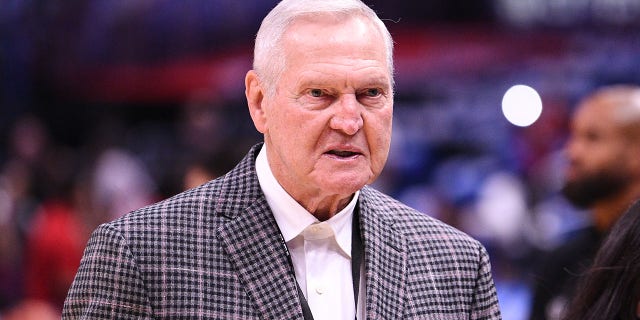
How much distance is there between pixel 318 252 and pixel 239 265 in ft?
0.62

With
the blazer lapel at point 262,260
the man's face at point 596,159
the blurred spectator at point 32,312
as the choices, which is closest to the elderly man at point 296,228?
the blazer lapel at point 262,260

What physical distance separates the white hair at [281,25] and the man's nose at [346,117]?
160 millimetres

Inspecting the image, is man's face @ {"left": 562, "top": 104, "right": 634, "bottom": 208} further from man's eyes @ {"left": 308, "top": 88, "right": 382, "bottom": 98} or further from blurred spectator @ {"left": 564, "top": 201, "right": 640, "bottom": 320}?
man's eyes @ {"left": 308, "top": 88, "right": 382, "bottom": 98}

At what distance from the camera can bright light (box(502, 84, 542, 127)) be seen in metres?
10.0

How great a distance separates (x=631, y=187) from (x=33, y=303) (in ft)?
9.55

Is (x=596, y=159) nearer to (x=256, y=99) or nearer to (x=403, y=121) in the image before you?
(x=256, y=99)

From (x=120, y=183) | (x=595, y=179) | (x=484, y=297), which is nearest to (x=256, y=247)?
(x=484, y=297)

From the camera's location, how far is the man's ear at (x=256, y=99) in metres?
2.44

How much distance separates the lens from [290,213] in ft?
7.87

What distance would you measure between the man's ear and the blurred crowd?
16.3ft

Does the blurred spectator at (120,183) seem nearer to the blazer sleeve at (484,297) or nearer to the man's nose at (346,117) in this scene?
the blazer sleeve at (484,297)

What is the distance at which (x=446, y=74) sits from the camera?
33.2ft

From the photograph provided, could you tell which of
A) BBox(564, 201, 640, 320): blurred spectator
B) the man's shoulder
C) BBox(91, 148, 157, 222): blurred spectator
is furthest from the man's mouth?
BBox(91, 148, 157, 222): blurred spectator

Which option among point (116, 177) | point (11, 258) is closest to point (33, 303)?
point (11, 258)
